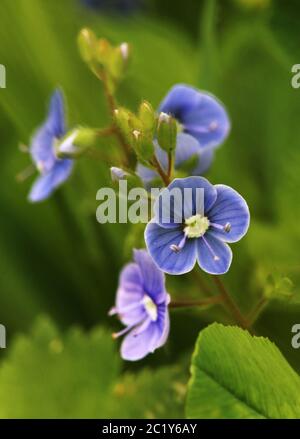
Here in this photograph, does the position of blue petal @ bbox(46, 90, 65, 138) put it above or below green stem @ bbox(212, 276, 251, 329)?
above

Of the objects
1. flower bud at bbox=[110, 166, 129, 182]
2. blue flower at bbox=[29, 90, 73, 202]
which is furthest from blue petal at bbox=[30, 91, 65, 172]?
flower bud at bbox=[110, 166, 129, 182]

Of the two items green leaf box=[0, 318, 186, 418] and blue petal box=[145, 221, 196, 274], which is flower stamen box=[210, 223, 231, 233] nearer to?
blue petal box=[145, 221, 196, 274]

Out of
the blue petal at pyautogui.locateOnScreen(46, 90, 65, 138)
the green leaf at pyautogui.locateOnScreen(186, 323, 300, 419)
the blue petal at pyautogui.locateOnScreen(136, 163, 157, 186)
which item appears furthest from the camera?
the blue petal at pyautogui.locateOnScreen(46, 90, 65, 138)

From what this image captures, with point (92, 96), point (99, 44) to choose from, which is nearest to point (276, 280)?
point (99, 44)

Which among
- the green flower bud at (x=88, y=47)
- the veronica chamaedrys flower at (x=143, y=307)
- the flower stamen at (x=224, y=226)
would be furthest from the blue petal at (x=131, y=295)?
the green flower bud at (x=88, y=47)

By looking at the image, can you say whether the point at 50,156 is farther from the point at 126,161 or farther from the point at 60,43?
the point at 60,43

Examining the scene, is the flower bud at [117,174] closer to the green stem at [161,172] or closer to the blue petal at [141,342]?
the green stem at [161,172]
